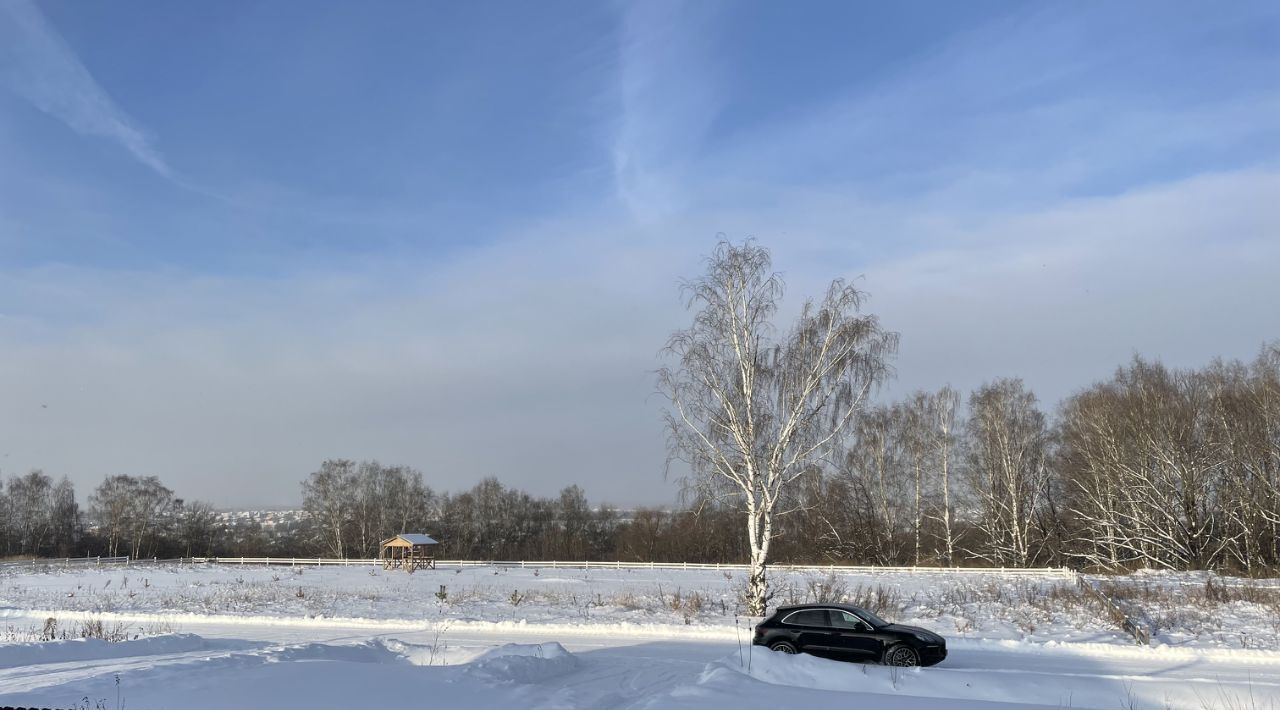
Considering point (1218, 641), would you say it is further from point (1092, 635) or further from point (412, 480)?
point (412, 480)

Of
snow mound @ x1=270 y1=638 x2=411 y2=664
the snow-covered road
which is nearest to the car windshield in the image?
the snow-covered road

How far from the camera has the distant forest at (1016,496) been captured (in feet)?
140

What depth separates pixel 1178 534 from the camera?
142 ft

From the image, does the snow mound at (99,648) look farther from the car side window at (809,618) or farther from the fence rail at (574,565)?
the fence rail at (574,565)

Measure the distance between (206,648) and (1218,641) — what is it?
23.9 metres

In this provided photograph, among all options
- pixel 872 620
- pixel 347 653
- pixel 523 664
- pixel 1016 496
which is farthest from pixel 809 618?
pixel 1016 496

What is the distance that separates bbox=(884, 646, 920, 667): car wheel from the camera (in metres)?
15.2

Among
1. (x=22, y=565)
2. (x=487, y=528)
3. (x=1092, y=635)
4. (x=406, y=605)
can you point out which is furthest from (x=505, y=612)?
(x=487, y=528)

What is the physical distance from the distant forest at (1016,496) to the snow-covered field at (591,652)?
653 centimetres

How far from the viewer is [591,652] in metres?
17.8

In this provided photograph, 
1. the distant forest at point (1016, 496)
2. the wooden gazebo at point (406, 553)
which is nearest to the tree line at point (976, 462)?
the distant forest at point (1016, 496)

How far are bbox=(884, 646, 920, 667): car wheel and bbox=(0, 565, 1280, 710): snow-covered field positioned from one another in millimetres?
587

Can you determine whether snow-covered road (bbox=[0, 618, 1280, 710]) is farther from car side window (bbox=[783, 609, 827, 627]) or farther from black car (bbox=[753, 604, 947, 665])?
car side window (bbox=[783, 609, 827, 627])

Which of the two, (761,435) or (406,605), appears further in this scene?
(406,605)
